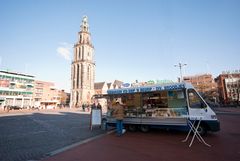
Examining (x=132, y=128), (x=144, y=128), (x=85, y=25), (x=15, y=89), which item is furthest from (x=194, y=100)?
(x=85, y=25)

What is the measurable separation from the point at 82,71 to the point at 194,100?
8784 cm

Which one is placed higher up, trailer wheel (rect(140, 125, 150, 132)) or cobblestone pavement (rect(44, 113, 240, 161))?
trailer wheel (rect(140, 125, 150, 132))

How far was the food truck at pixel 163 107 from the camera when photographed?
33.0ft

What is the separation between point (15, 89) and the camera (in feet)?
225

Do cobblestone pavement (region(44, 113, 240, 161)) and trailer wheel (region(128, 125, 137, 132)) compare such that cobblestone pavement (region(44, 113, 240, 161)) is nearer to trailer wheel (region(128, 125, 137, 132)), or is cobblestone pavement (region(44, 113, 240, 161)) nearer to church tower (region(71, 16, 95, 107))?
trailer wheel (region(128, 125, 137, 132))

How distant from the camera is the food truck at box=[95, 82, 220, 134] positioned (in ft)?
33.0

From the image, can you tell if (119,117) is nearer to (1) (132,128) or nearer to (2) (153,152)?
(1) (132,128)

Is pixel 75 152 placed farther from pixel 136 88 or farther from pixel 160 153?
pixel 136 88

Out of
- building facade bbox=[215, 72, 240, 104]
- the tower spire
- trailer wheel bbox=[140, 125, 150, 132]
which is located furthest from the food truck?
the tower spire

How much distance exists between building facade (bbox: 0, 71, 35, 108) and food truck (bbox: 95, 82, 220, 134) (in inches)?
2582

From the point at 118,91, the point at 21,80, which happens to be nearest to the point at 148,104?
the point at 118,91

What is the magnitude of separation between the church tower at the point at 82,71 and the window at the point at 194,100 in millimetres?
83990

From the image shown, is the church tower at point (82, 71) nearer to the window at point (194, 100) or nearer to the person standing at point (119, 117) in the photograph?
the person standing at point (119, 117)

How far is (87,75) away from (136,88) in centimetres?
8651
